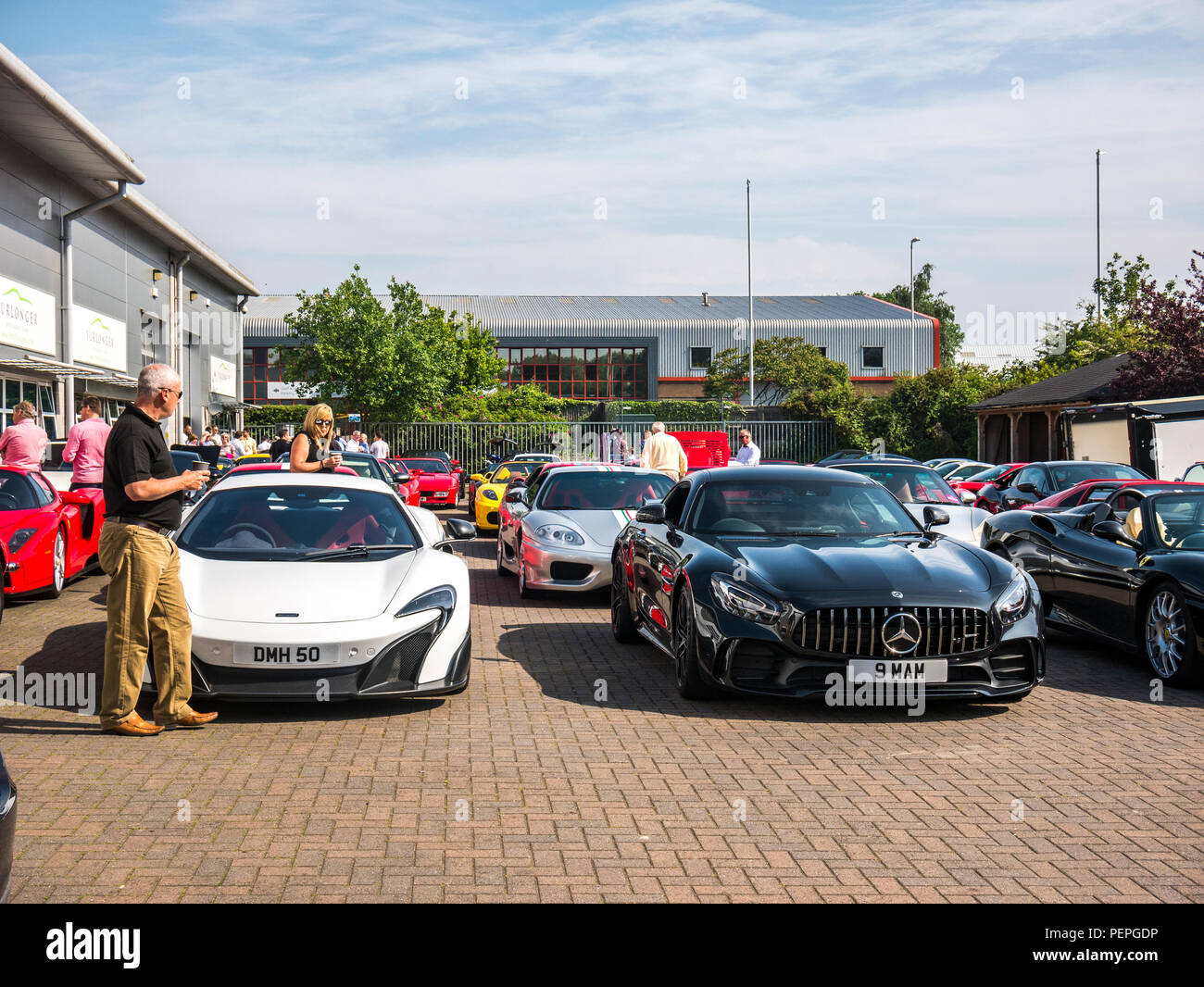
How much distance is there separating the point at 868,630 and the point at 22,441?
10515 millimetres

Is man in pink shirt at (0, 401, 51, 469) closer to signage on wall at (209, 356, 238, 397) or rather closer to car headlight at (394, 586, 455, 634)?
car headlight at (394, 586, 455, 634)

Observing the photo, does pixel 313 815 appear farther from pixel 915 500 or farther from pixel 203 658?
pixel 915 500

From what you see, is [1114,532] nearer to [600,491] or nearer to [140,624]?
[600,491]

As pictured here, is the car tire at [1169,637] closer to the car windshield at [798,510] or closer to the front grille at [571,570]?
the car windshield at [798,510]

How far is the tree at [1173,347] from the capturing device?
32.5 metres

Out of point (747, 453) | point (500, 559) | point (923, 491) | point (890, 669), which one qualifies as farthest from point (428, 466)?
point (890, 669)

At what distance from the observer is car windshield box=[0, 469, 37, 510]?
1201 cm

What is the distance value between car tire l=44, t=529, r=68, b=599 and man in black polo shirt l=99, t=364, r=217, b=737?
5.98 meters

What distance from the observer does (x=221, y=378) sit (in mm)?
48469

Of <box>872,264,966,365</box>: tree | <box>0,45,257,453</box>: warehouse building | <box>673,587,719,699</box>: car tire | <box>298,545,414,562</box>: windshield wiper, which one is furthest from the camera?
<box>872,264,966,365</box>: tree

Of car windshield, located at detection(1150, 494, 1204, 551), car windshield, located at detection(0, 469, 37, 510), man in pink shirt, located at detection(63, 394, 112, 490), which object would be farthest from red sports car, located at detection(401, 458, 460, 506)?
car windshield, located at detection(1150, 494, 1204, 551)

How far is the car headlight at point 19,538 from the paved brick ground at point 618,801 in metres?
4.73

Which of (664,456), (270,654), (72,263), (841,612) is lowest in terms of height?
(270,654)

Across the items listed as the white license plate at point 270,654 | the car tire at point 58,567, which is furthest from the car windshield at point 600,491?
the white license plate at point 270,654
